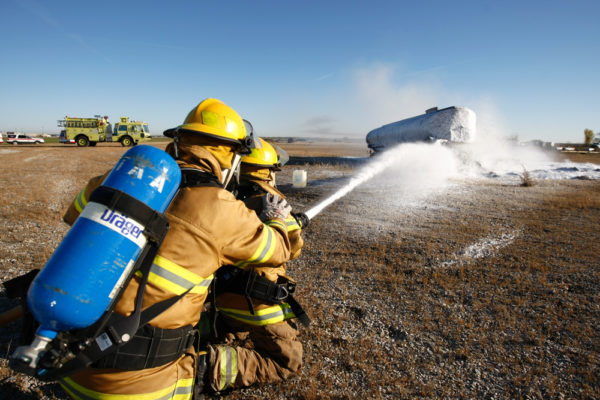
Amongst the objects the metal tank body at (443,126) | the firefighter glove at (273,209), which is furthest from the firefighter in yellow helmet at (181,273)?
the metal tank body at (443,126)

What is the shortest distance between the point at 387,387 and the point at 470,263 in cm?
343

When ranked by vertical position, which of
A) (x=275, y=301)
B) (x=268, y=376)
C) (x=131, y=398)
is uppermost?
(x=275, y=301)

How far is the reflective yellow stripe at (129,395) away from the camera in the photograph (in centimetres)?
184

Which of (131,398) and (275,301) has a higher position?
(275,301)

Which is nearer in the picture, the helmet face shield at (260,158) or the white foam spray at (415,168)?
the helmet face shield at (260,158)

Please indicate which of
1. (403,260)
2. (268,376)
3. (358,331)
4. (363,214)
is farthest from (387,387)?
(363,214)

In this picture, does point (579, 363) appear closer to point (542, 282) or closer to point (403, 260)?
point (542, 282)

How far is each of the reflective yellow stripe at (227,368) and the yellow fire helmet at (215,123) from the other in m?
1.73

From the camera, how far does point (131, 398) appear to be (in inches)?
72.9

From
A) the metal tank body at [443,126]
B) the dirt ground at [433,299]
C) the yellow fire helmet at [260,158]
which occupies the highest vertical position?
the metal tank body at [443,126]

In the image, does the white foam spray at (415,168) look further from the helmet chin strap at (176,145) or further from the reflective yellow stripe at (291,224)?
the helmet chin strap at (176,145)

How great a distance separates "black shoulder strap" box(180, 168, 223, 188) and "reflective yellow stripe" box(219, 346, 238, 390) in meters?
1.48

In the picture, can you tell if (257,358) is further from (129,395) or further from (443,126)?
(443,126)

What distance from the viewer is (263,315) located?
278cm
